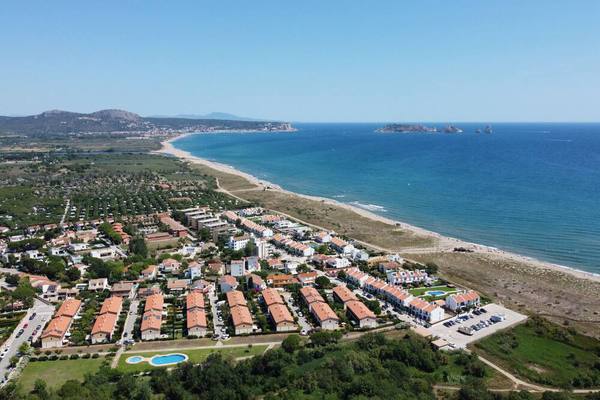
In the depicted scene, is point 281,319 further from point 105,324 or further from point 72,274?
point 72,274

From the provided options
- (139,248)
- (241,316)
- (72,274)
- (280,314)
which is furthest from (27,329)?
(280,314)

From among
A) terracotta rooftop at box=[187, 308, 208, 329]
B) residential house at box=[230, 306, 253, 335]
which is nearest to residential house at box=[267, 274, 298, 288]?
residential house at box=[230, 306, 253, 335]

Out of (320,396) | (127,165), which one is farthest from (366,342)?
(127,165)

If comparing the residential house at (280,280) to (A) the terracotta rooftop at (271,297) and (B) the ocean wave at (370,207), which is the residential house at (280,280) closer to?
(A) the terracotta rooftop at (271,297)

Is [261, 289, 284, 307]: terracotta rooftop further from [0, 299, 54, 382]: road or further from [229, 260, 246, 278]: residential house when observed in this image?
[0, 299, 54, 382]: road

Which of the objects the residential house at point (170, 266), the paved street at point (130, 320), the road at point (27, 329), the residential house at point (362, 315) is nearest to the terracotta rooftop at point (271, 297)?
the residential house at point (362, 315)

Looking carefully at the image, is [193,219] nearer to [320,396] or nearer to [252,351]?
[252,351]
